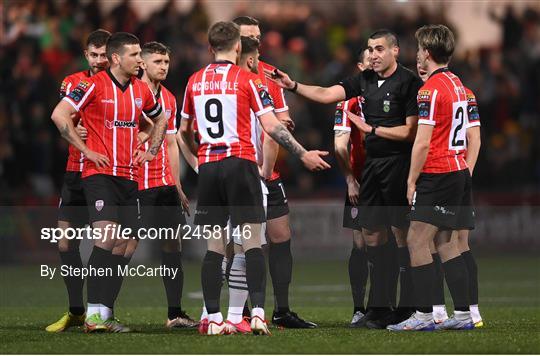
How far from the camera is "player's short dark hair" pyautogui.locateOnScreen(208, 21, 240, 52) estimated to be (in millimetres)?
8664

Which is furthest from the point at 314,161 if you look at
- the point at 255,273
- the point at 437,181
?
the point at 437,181

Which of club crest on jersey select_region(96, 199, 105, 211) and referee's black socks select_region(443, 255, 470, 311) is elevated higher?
club crest on jersey select_region(96, 199, 105, 211)

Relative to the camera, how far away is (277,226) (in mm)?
10102

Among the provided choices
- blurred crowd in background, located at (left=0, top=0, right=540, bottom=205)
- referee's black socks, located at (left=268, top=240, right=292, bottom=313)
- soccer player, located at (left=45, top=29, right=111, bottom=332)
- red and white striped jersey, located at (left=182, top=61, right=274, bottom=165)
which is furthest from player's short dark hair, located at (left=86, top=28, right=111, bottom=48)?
blurred crowd in background, located at (left=0, top=0, right=540, bottom=205)

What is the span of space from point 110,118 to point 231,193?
137 centimetres

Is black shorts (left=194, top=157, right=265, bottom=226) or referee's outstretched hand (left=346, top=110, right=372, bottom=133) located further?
referee's outstretched hand (left=346, top=110, right=372, bottom=133)

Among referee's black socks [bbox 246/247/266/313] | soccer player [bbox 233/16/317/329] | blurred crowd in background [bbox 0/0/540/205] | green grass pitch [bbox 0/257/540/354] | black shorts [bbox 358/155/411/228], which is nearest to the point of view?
green grass pitch [bbox 0/257/540/354]

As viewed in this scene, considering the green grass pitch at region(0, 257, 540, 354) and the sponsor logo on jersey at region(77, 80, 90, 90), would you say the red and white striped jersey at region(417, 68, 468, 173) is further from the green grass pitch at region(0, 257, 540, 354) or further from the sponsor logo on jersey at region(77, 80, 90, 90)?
the sponsor logo on jersey at region(77, 80, 90, 90)

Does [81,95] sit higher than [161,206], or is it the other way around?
[81,95]

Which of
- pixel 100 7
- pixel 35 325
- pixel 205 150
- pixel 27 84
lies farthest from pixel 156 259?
pixel 205 150

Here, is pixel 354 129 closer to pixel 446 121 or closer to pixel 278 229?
pixel 278 229

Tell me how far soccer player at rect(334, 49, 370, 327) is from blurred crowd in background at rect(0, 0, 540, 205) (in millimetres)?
8570

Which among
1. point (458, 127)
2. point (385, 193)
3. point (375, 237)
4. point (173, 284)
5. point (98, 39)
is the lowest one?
point (173, 284)

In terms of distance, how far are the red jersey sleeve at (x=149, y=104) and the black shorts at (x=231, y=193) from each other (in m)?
1.10
